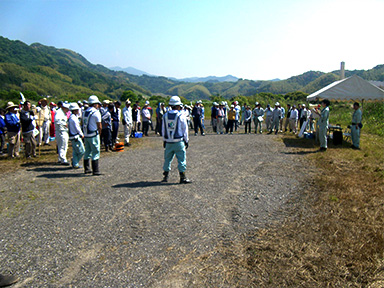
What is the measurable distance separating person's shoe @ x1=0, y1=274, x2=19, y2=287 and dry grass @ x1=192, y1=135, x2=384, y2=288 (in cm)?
215

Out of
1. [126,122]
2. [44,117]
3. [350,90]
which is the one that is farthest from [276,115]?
[44,117]

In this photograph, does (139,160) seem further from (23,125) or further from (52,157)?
(23,125)

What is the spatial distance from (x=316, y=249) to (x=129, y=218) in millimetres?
3021

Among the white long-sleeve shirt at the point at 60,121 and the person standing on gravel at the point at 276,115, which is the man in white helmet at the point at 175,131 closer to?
the white long-sleeve shirt at the point at 60,121

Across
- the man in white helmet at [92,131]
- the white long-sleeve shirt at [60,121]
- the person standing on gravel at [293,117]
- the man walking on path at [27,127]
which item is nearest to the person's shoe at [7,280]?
the man in white helmet at [92,131]

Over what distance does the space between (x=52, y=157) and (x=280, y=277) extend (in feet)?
29.6

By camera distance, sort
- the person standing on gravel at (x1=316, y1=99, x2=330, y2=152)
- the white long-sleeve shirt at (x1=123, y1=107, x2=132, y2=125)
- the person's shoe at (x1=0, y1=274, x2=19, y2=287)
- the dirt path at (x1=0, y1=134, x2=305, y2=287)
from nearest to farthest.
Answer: the person's shoe at (x1=0, y1=274, x2=19, y2=287) → the dirt path at (x1=0, y1=134, x2=305, y2=287) → the person standing on gravel at (x1=316, y1=99, x2=330, y2=152) → the white long-sleeve shirt at (x1=123, y1=107, x2=132, y2=125)

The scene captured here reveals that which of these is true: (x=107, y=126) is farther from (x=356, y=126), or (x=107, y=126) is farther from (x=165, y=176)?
(x=356, y=126)

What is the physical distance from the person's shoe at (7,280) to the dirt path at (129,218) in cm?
10

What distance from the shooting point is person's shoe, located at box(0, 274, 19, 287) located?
3088 mm

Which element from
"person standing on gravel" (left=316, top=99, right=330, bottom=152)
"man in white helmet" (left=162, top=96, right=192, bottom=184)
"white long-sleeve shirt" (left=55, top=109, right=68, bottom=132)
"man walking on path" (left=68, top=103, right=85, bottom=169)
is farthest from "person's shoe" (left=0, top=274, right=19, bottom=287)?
"person standing on gravel" (left=316, top=99, right=330, bottom=152)

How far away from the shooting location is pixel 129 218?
15.8 ft

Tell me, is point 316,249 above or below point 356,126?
below

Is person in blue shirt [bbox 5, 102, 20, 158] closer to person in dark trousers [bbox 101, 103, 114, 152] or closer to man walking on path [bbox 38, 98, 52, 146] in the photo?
man walking on path [bbox 38, 98, 52, 146]
